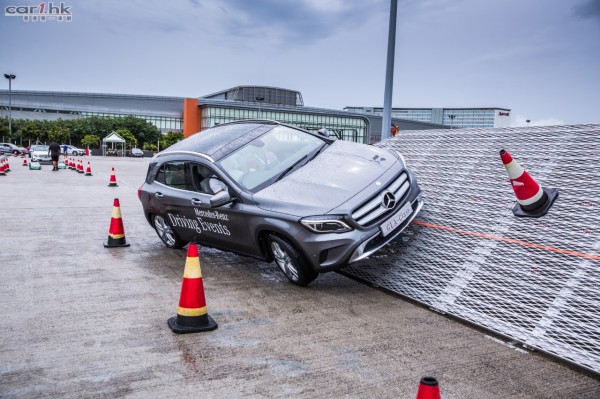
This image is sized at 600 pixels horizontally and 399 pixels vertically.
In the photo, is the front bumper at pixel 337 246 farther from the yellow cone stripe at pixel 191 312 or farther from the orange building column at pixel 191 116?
the orange building column at pixel 191 116

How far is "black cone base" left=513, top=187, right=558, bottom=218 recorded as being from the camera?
5594mm

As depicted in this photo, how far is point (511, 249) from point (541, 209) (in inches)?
26.1

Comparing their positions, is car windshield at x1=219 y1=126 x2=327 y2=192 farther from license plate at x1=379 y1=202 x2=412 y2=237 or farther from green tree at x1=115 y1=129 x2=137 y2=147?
green tree at x1=115 y1=129 x2=137 y2=147

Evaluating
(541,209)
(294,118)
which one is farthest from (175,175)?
(294,118)

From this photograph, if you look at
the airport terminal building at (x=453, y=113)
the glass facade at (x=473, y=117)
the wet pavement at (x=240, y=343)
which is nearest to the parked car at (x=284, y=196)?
the wet pavement at (x=240, y=343)

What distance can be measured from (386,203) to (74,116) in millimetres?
114791

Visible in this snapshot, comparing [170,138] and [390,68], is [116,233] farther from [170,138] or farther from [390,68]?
[170,138]

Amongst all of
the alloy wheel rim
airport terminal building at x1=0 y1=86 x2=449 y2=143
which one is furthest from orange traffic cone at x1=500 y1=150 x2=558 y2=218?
airport terminal building at x1=0 y1=86 x2=449 y2=143

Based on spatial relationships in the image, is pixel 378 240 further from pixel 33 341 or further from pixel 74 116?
pixel 74 116

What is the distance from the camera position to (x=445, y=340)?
4348mm

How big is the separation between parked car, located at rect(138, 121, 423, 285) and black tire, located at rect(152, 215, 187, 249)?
0.08ft

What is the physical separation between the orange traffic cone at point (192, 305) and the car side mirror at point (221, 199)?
4.84ft

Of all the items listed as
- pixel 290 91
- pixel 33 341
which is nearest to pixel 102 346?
pixel 33 341

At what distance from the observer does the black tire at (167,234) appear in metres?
7.75
